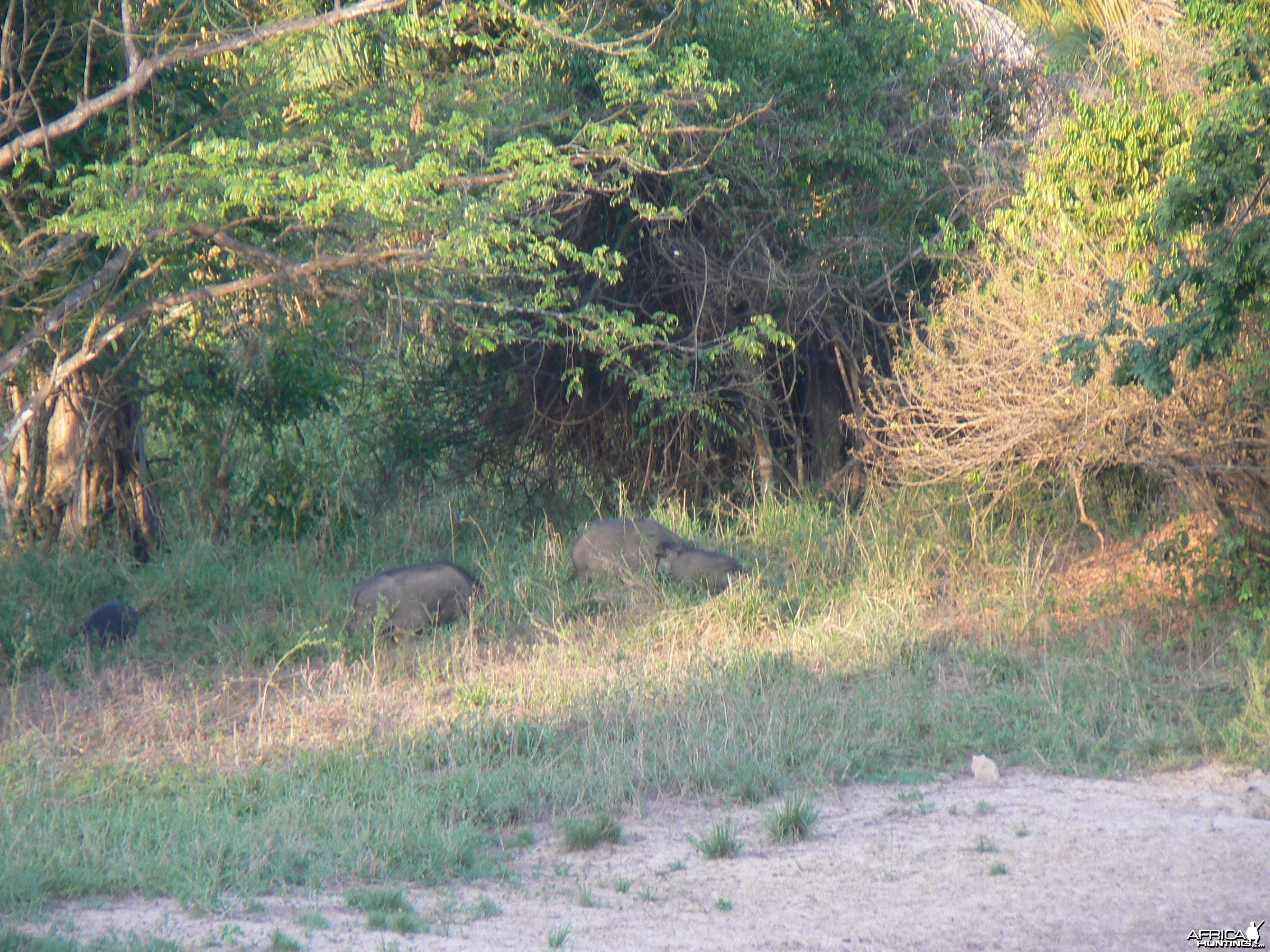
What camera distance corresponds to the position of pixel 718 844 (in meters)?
4.59

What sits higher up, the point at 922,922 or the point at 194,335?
the point at 194,335

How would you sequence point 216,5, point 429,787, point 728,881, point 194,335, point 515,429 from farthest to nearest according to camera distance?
point 515,429 < point 194,335 < point 216,5 < point 429,787 < point 728,881

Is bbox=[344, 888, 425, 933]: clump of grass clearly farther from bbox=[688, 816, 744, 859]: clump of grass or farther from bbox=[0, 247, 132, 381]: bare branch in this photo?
bbox=[0, 247, 132, 381]: bare branch

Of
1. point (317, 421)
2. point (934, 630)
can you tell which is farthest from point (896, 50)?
point (317, 421)

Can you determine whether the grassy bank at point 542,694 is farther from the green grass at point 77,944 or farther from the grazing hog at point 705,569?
the green grass at point 77,944

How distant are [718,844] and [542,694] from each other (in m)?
2.24

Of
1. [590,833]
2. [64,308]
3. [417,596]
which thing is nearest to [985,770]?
[590,833]

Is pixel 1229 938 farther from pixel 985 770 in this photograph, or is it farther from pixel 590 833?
pixel 590 833

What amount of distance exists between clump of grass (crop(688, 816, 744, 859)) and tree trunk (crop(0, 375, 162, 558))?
6512 millimetres

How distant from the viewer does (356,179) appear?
6.93 metres

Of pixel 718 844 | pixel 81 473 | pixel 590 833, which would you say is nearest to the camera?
pixel 718 844

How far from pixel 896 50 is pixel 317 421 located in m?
5.93

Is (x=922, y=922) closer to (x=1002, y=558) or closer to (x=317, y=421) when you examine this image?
(x=1002, y=558)

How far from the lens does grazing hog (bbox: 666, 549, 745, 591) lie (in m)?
8.46
